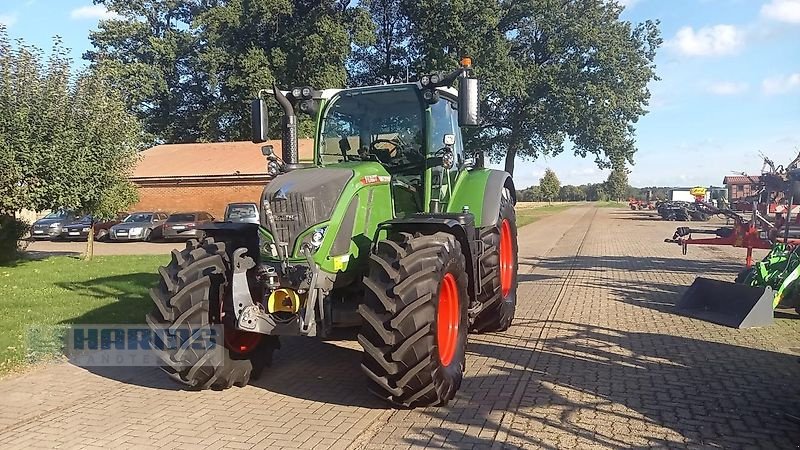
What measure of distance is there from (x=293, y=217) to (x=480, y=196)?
2.70 meters

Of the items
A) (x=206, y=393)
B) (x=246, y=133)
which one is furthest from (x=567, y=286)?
(x=246, y=133)

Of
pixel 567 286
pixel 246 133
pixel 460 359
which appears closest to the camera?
pixel 460 359

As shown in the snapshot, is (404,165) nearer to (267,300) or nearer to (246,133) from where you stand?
(267,300)

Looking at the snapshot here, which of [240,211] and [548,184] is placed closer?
[240,211]

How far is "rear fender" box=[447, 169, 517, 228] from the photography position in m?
7.03

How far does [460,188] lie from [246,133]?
38626 mm

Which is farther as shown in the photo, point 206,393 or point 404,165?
point 404,165

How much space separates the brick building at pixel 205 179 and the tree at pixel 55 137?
15466 mm

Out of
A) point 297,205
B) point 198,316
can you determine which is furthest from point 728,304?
point 198,316

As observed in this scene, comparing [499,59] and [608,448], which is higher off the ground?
[499,59]

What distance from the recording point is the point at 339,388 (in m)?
5.68

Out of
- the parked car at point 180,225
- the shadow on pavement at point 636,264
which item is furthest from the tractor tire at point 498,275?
the parked car at point 180,225

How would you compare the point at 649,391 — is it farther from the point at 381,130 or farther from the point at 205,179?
the point at 205,179

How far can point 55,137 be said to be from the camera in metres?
13.6
